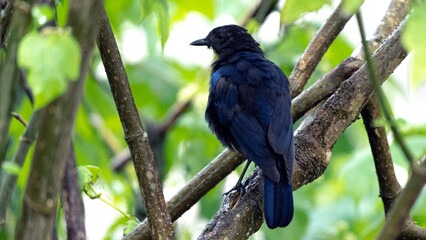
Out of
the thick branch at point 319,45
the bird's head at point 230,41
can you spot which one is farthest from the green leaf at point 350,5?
the bird's head at point 230,41

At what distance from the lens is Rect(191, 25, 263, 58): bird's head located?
4613 millimetres

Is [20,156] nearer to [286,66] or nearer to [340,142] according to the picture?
[286,66]

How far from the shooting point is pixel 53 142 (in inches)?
49.3

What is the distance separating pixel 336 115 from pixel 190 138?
243cm

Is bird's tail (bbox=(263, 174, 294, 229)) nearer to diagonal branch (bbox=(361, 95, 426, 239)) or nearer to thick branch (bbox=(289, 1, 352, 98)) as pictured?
diagonal branch (bbox=(361, 95, 426, 239))

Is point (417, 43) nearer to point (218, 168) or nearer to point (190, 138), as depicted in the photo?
point (218, 168)

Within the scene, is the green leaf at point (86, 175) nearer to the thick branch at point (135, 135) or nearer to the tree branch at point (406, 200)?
the thick branch at point (135, 135)

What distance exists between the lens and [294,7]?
152cm

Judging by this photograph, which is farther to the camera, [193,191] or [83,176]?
[193,191]

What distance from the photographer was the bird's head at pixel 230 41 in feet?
15.1

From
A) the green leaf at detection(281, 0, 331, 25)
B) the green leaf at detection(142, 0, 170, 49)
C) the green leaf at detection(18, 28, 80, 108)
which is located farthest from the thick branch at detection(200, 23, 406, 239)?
the green leaf at detection(18, 28, 80, 108)

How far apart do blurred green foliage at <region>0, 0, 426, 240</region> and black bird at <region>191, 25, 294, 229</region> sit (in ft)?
1.50

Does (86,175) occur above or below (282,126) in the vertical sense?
below

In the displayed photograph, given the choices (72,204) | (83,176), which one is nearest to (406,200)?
(72,204)
